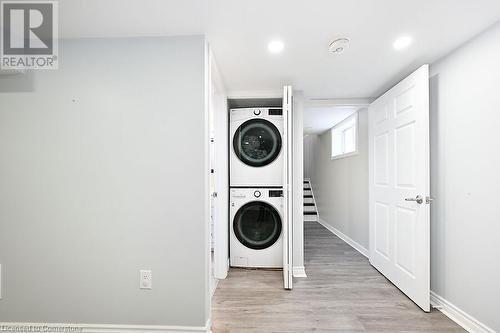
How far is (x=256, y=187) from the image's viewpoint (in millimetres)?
2953

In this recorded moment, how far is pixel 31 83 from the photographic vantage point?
1747mm

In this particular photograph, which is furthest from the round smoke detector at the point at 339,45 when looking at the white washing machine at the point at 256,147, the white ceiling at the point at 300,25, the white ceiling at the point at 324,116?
the white ceiling at the point at 324,116

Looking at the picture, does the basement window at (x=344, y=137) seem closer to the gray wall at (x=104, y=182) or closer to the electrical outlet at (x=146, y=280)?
the gray wall at (x=104, y=182)

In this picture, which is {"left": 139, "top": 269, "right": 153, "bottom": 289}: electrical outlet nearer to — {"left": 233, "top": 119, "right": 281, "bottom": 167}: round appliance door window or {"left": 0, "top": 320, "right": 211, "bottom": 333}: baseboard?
{"left": 0, "top": 320, "right": 211, "bottom": 333}: baseboard

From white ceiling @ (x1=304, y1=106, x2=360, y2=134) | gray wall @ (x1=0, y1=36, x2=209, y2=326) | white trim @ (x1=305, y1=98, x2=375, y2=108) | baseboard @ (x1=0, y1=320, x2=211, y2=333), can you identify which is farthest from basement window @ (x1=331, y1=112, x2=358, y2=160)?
baseboard @ (x1=0, y1=320, x2=211, y2=333)

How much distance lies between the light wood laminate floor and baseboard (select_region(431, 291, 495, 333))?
2.0 inches

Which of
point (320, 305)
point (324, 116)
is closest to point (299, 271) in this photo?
point (320, 305)

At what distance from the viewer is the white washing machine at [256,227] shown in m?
2.92

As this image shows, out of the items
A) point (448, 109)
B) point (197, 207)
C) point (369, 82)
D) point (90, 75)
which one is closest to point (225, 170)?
point (197, 207)

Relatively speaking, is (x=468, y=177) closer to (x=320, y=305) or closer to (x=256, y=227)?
(x=320, y=305)

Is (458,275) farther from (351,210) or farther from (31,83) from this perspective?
(31,83)

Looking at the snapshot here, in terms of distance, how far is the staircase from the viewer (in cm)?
605

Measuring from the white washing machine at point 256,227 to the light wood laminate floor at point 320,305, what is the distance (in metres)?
0.14

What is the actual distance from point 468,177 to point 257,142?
1937 millimetres
